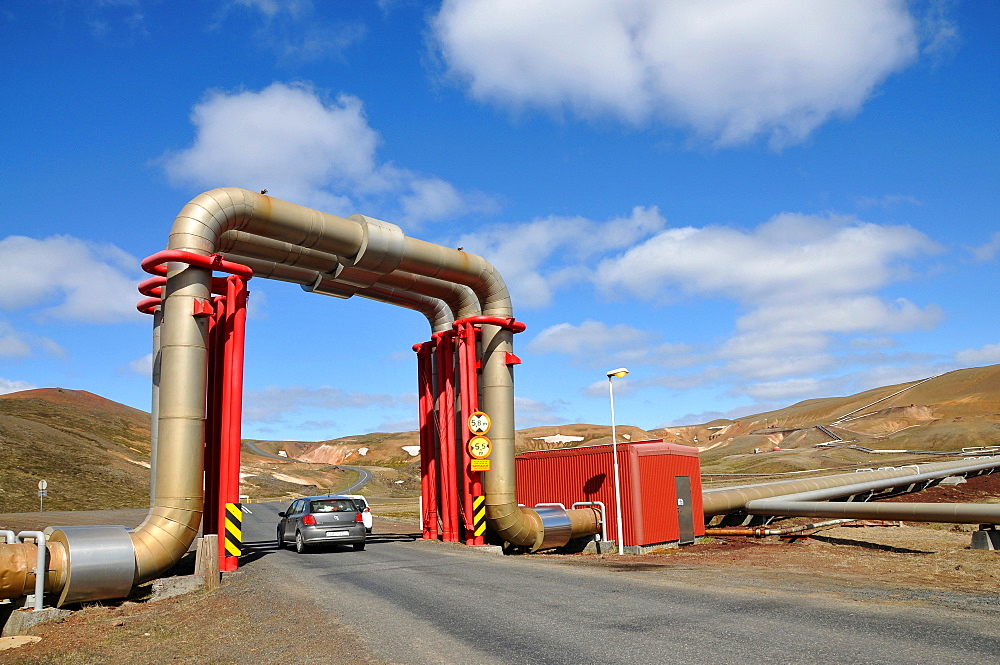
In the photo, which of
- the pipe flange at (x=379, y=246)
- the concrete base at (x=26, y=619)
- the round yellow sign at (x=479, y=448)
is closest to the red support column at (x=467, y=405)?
the round yellow sign at (x=479, y=448)

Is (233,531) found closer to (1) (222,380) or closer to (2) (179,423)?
(2) (179,423)

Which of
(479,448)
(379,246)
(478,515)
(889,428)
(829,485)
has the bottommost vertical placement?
(829,485)

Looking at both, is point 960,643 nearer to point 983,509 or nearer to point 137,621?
point 137,621

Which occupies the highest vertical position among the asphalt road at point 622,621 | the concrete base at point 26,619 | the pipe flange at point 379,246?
the pipe flange at point 379,246

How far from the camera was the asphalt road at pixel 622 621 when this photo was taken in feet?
28.1

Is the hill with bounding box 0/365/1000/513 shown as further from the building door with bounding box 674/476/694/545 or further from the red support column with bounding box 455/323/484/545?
the building door with bounding box 674/476/694/545

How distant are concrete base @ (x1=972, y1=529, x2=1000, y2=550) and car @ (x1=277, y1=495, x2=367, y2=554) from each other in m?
18.7

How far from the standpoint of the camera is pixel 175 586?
1470 centimetres

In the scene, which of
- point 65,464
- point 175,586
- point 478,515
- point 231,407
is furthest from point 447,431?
point 65,464

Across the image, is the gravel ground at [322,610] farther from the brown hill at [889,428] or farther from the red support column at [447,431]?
the brown hill at [889,428]

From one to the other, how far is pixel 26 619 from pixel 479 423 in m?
13.1

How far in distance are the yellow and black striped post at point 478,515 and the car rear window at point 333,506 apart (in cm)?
368

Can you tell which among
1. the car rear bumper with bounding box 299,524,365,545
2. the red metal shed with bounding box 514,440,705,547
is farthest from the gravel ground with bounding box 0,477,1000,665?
the car rear bumper with bounding box 299,524,365,545

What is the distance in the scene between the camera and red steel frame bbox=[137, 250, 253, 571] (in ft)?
57.2
